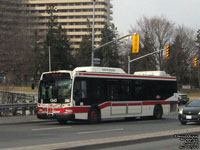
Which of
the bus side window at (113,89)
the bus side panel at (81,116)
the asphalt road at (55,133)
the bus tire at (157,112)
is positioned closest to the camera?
the asphalt road at (55,133)

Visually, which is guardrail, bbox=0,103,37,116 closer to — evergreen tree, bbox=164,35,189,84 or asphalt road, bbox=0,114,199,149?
asphalt road, bbox=0,114,199,149

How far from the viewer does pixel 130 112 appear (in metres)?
26.1

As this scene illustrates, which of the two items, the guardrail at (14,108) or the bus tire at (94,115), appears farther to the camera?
the guardrail at (14,108)

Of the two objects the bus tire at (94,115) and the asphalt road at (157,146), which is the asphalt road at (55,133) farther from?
the asphalt road at (157,146)

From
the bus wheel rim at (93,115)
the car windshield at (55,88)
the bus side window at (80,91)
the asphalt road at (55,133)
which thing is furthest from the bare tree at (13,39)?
the asphalt road at (55,133)

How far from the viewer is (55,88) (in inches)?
895

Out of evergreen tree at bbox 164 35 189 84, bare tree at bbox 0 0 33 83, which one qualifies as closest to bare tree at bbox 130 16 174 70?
evergreen tree at bbox 164 35 189 84

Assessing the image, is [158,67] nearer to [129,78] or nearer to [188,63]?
[188,63]

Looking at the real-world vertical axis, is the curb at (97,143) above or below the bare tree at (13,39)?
below

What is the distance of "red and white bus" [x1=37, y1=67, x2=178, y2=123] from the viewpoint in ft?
73.1

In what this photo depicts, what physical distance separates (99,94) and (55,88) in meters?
2.70

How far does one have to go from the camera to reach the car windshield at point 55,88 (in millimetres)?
22328

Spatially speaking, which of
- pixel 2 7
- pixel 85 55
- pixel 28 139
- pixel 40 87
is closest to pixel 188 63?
pixel 85 55

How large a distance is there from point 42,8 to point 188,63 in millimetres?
77077
